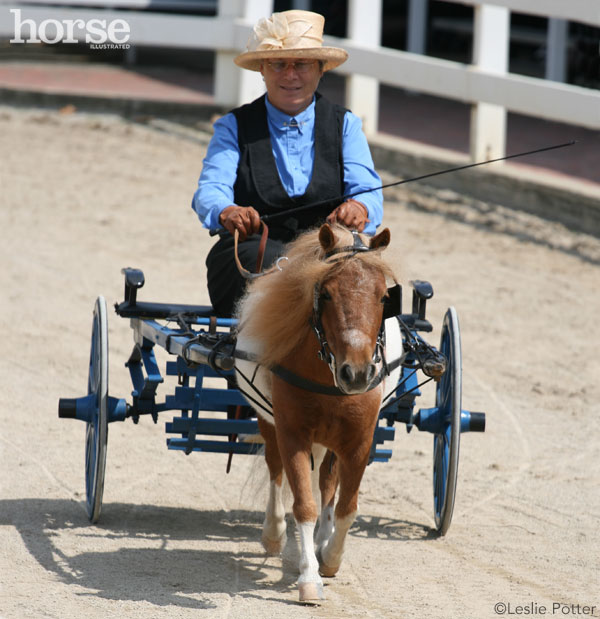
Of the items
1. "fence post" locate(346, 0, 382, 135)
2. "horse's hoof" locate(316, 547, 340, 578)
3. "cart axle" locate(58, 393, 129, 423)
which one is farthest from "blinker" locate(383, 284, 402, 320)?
"fence post" locate(346, 0, 382, 135)

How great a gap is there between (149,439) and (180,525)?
42.7 inches

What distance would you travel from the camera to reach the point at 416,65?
10617mm

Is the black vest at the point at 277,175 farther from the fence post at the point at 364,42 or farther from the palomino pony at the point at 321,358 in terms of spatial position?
the fence post at the point at 364,42

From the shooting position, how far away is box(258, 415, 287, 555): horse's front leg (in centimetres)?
438

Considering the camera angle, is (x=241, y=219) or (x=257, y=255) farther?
(x=257, y=255)

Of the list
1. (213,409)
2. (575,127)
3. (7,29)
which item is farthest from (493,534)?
(7,29)

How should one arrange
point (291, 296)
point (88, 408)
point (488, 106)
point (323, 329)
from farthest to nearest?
1. point (488, 106)
2. point (88, 408)
3. point (291, 296)
4. point (323, 329)

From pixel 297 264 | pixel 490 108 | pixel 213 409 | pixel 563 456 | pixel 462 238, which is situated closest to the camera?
pixel 297 264

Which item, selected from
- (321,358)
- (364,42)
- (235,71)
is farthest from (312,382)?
(235,71)

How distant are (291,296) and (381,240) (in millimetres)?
344

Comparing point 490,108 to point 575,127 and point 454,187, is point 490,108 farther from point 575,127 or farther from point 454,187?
point 575,127

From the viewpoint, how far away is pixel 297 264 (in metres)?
3.82

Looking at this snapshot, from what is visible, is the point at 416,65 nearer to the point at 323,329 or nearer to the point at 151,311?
the point at 151,311

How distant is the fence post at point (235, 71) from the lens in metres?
12.2
